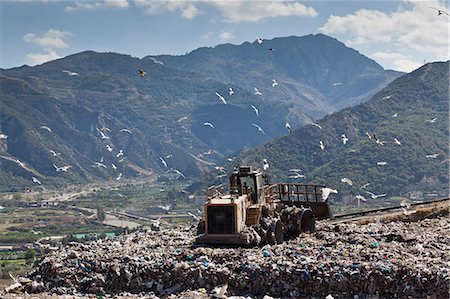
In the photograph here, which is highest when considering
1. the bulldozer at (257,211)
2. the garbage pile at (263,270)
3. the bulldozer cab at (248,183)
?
the bulldozer cab at (248,183)

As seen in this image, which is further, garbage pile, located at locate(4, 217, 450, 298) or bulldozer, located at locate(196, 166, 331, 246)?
bulldozer, located at locate(196, 166, 331, 246)

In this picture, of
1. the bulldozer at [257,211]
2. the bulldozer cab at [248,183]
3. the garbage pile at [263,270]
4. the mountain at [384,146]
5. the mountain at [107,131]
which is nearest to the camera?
the garbage pile at [263,270]

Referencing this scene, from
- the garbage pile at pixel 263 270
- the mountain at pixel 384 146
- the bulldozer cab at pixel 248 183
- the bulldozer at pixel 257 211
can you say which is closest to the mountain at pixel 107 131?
the mountain at pixel 384 146

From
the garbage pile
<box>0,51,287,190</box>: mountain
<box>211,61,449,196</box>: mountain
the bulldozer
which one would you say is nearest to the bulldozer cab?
the bulldozer

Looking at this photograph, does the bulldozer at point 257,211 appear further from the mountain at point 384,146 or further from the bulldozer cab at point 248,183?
the mountain at point 384,146

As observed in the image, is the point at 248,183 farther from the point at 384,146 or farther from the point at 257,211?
the point at 384,146

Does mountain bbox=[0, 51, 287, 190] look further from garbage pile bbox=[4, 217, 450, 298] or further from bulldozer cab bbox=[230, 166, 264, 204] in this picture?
garbage pile bbox=[4, 217, 450, 298]

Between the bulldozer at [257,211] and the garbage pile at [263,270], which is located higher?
the bulldozer at [257,211]
